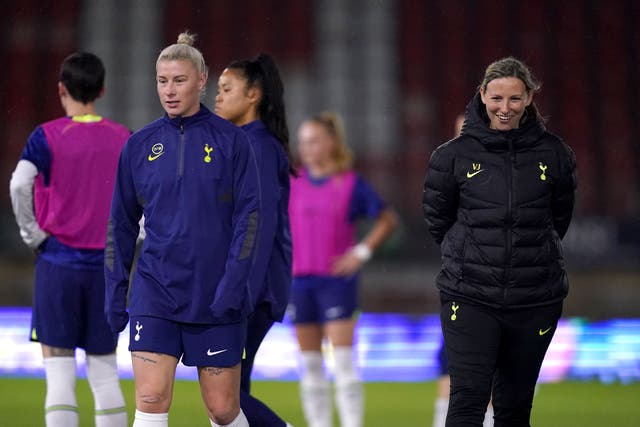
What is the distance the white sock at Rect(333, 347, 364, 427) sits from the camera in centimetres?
618

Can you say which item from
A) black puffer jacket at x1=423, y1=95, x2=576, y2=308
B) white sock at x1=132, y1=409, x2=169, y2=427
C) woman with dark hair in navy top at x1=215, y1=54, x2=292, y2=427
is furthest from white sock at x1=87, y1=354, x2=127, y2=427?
black puffer jacket at x1=423, y1=95, x2=576, y2=308

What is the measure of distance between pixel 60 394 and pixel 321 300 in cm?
215

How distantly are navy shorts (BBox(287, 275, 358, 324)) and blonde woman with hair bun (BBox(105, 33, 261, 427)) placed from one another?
239 centimetres

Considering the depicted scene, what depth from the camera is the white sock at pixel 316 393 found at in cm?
612

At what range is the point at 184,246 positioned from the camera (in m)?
3.85

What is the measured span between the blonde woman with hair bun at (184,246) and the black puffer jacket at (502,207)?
77 cm

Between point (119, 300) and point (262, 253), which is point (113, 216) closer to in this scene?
point (119, 300)

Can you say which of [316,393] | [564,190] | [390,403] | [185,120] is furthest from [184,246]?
[390,403]

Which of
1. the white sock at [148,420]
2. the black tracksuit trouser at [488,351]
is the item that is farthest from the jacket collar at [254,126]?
the white sock at [148,420]

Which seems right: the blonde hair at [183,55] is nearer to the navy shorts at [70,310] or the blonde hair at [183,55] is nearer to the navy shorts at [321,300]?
the navy shorts at [70,310]

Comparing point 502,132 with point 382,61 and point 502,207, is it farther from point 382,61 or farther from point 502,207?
point 382,61

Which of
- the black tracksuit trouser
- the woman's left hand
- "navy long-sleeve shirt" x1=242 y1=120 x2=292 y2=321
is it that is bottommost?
the woman's left hand

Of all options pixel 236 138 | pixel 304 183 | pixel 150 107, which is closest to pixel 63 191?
pixel 236 138

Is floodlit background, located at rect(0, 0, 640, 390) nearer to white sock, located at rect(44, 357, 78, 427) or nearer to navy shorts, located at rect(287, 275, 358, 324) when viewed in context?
navy shorts, located at rect(287, 275, 358, 324)
